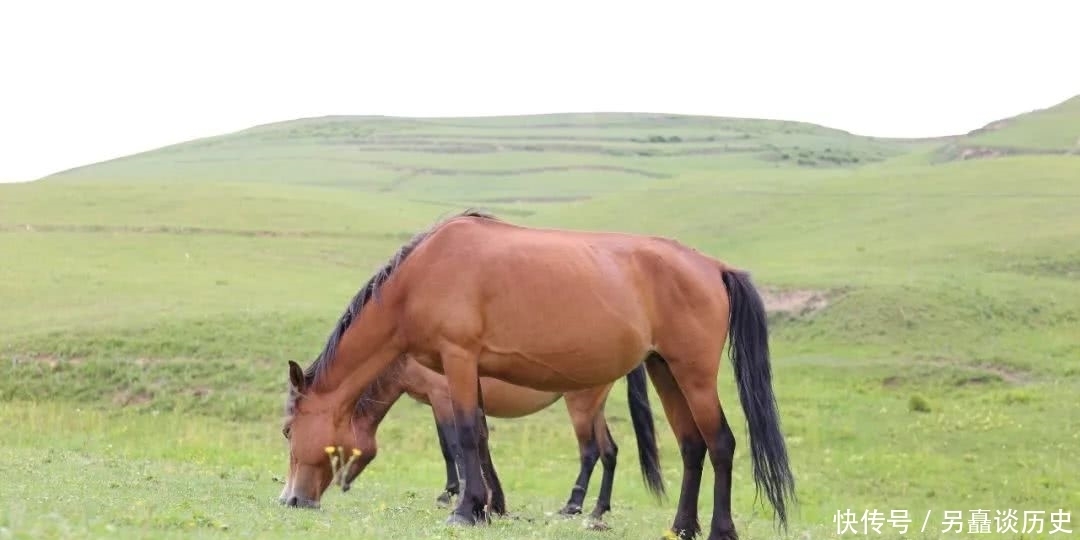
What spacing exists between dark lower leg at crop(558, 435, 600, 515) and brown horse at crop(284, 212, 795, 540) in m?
3.15

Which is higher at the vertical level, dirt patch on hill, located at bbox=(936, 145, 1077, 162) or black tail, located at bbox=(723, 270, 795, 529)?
dirt patch on hill, located at bbox=(936, 145, 1077, 162)

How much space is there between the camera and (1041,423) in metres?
22.4

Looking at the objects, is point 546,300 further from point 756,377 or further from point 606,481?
point 606,481

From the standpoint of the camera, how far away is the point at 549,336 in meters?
10.7

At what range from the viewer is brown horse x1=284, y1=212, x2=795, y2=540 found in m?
10.7

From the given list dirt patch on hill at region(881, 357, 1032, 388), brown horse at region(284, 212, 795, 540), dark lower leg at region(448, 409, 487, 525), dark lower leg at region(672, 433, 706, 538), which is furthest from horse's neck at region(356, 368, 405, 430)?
dirt patch on hill at region(881, 357, 1032, 388)

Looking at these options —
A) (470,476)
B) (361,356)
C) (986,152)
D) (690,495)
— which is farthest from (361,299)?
(986,152)

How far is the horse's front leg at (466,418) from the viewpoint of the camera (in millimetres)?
10625

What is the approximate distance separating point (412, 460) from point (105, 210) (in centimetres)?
3555

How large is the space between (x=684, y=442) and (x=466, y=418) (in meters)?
1.93

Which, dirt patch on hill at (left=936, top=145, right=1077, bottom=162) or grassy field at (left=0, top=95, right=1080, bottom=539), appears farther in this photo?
dirt patch on hill at (left=936, top=145, right=1077, bottom=162)

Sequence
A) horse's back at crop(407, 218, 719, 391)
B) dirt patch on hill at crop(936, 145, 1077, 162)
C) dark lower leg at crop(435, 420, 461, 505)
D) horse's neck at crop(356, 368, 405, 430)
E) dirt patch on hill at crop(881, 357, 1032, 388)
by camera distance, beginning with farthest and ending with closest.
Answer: dirt patch on hill at crop(936, 145, 1077, 162), dirt patch on hill at crop(881, 357, 1032, 388), dark lower leg at crop(435, 420, 461, 505), horse's neck at crop(356, 368, 405, 430), horse's back at crop(407, 218, 719, 391)

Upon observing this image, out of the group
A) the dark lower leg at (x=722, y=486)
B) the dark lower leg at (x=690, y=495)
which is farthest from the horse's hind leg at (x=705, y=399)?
the dark lower leg at (x=690, y=495)

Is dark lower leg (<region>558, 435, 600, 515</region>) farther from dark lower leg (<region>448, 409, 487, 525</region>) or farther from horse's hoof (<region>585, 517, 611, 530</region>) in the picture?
dark lower leg (<region>448, 409, 487, 525</region>)
